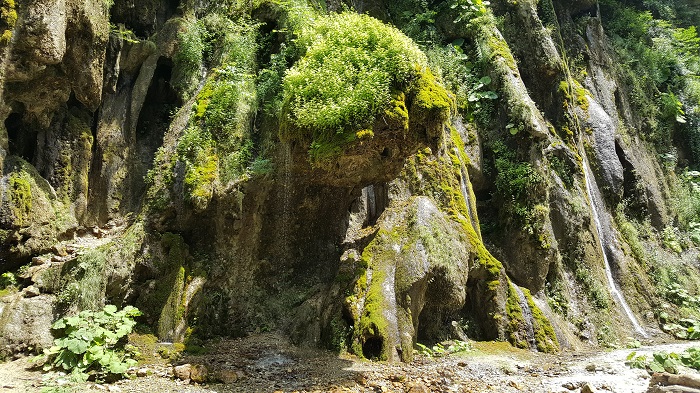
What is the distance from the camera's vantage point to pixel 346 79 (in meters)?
8.01

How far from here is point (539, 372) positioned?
7.77 meters

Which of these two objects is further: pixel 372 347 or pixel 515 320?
pixel 515 320

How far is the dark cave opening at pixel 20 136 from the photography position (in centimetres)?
→ 968

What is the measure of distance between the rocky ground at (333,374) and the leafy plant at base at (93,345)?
0.78 ft

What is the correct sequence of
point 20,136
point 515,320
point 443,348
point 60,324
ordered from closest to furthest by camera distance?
point 60,324 < point 443,348 < point 20,136 < point 515,320

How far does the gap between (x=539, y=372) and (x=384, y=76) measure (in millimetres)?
5398

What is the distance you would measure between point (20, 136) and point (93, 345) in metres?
5.46

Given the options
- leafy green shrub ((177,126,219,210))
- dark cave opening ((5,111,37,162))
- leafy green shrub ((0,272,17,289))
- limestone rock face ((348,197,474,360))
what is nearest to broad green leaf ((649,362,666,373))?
limestone rock face ((348,197,474,360))

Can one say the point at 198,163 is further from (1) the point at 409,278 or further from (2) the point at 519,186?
(2) the point at 519,186

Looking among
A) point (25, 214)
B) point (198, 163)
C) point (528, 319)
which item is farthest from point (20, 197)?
point (528, 319)

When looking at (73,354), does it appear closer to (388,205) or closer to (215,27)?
(388,205)

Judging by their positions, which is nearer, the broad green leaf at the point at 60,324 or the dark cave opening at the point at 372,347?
the broad green leaf at the point at 60,324

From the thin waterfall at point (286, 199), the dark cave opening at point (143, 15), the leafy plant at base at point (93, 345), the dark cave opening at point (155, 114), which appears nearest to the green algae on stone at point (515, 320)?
the thin waterfall at point (286, 199)

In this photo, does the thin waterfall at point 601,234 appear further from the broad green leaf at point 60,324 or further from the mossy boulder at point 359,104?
the broad green leaf at point 60,324
